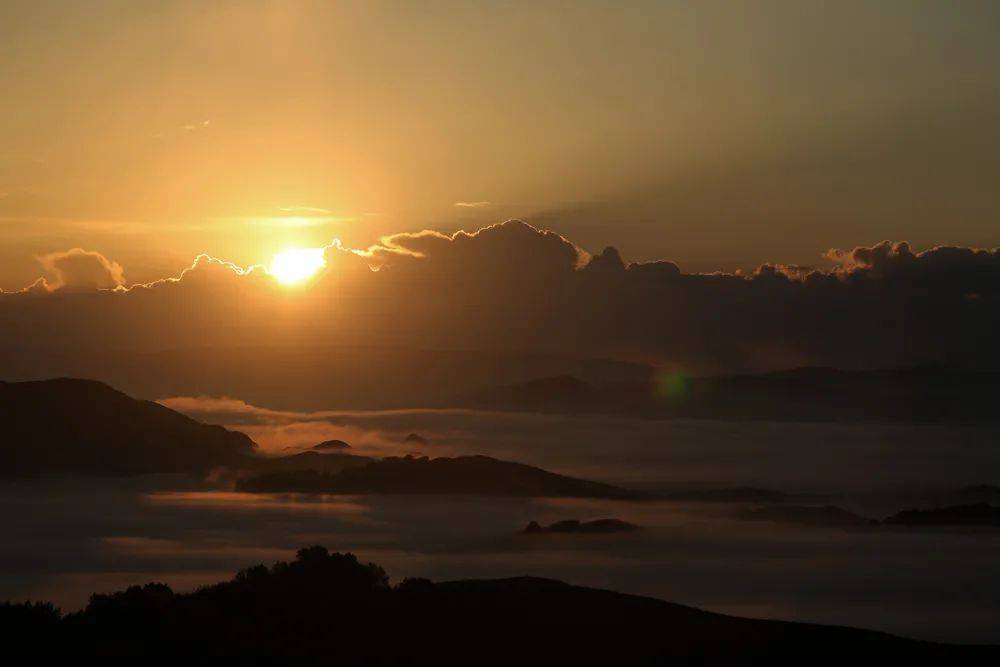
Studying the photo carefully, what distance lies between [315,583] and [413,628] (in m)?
16.5

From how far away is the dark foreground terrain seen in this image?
251 feet

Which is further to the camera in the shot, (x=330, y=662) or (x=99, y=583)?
(x=99, y=583)

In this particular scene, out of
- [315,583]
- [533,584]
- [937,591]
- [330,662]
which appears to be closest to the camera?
[330,662]

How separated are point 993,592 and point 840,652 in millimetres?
56606

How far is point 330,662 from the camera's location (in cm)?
7462

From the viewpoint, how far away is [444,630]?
264 feet

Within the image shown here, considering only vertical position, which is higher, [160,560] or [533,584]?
[533,584]

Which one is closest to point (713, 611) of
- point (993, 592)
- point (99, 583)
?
point (993, 592)

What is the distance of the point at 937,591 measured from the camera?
122562 millimetres

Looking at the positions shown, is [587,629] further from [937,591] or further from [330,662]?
[937,591]

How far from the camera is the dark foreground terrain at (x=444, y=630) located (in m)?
76.6

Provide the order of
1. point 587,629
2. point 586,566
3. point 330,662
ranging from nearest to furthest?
point 330,662
point 587,629
point 586,566

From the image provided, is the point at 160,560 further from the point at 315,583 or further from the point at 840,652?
the point at 840,652

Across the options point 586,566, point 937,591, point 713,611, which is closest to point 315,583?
point 713,611
